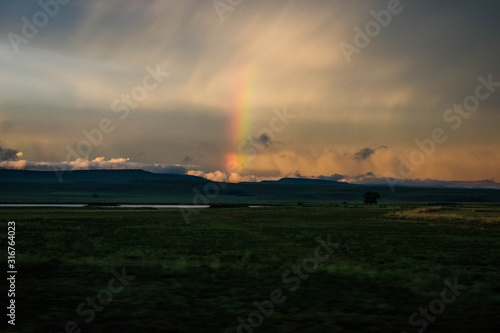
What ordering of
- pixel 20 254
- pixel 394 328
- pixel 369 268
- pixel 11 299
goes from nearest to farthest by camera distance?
pixel 394 328, pixel 11 299, pixel 369 268, pixel 20 254

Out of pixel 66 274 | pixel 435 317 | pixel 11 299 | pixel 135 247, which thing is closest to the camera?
pixel 435 317

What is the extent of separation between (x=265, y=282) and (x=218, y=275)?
1.98 metres

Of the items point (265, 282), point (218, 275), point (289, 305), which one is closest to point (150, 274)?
point (218, 275)

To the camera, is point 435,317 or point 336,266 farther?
point 336,266

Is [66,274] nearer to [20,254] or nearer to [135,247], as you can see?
[20,254]

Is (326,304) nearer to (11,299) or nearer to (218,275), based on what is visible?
(218,275)

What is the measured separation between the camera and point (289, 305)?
1159 centimetres

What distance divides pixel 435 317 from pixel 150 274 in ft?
30.9

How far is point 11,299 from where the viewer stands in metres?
11.6

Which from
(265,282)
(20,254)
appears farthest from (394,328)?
(20,254)

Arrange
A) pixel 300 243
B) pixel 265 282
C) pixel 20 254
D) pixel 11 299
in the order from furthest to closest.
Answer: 1. pixel 300 243
2. pixel 20 254
3. pixel 265 282
4. pixel 11 299

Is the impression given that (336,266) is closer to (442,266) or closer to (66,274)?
(442,266)

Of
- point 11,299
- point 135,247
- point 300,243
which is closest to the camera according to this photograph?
point 11,299

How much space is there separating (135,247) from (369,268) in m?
12.5
